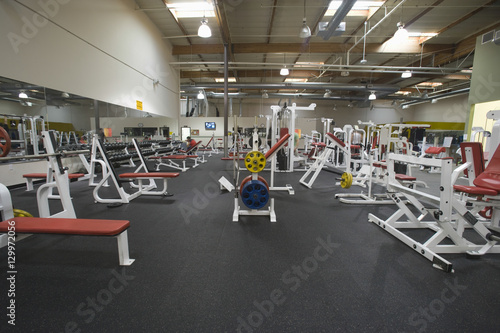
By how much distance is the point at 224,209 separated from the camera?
9.47ft

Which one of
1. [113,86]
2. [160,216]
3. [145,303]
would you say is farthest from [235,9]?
[145,303]

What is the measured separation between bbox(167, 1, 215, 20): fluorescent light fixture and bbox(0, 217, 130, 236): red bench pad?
578cm

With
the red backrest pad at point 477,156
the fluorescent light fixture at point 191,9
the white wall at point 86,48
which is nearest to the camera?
the red backrest pad at point 477,156

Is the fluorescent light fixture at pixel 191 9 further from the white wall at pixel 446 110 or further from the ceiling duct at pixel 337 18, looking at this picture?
the white wall at pixel 446 110

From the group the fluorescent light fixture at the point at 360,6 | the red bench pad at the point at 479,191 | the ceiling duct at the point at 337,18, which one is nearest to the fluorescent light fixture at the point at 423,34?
the fluorescent light fixture at the point at 360,6

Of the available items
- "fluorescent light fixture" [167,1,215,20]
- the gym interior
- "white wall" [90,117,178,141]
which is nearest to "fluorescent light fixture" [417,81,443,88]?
the gym interior

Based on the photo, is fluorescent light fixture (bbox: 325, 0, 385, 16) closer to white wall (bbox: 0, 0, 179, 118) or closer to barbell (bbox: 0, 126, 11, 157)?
white wall (bbox: 0, 0, 179, 118)

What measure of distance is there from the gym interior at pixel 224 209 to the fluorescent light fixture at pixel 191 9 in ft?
0.23

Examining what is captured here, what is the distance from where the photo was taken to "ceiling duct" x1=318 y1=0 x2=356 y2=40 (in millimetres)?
3924

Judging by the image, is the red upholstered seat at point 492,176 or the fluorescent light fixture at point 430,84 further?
the fluorescent light fixture at point 430,84

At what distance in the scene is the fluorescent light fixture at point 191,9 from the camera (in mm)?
5535

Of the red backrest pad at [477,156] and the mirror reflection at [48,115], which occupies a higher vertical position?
the mirror reflection at [48,115]

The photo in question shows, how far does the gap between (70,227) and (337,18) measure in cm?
543

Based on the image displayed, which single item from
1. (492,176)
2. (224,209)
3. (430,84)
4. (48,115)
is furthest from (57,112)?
(430,84)
